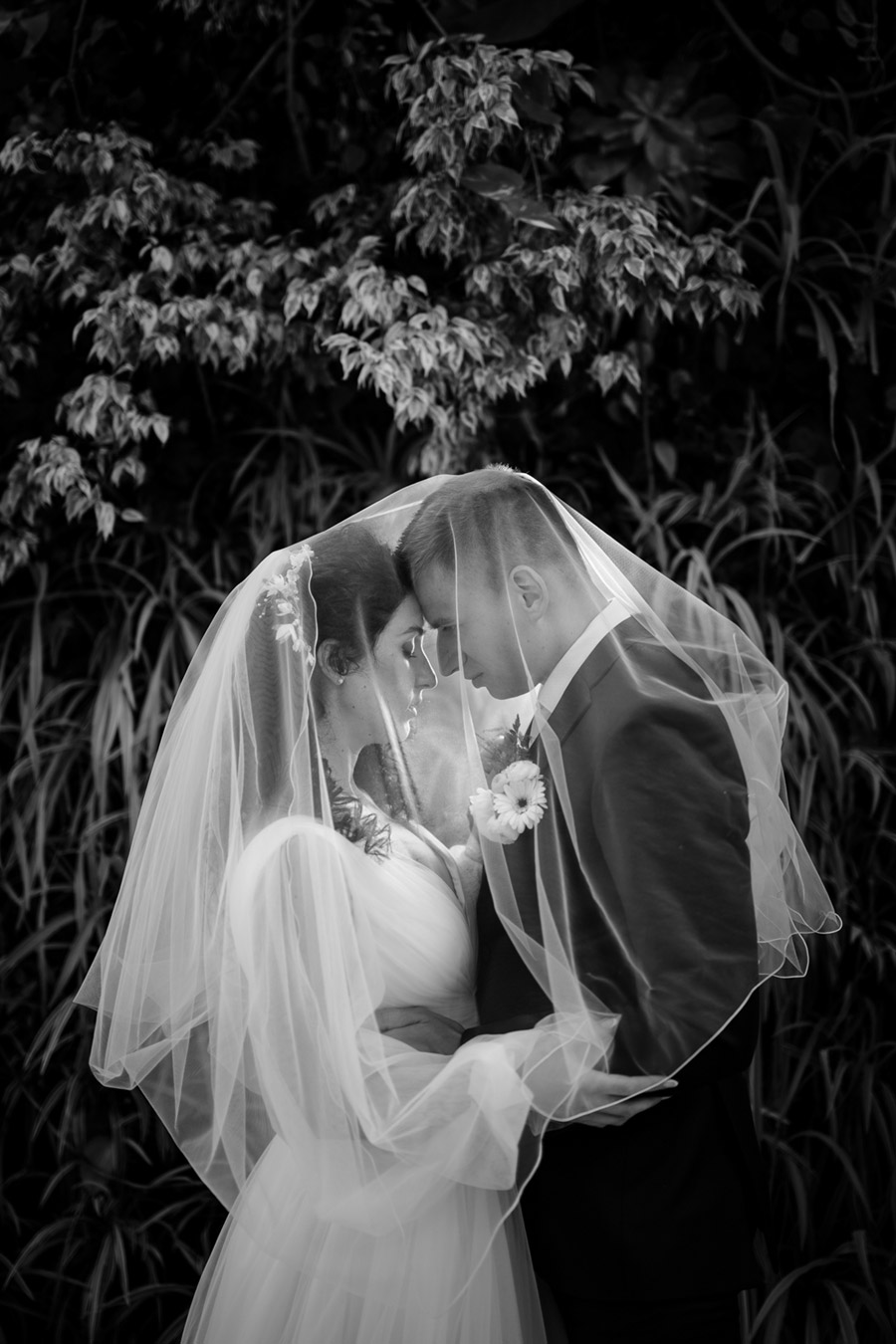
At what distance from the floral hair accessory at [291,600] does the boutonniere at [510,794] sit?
0.95ft

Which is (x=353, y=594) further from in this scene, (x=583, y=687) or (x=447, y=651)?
(x=583, y=687)

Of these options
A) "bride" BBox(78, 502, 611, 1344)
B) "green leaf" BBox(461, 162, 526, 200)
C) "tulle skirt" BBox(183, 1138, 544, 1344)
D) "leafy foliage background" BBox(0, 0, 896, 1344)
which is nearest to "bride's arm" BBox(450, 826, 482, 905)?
"bride" BBox(78, 502, 611, 1344)

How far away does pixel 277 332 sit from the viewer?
2.83 meters

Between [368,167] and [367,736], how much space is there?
2.05m

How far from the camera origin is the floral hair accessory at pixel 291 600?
155 cm

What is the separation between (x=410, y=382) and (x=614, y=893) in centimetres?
162

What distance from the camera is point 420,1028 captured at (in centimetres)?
152

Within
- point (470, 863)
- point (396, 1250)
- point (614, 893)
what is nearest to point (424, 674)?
point (470, 863)

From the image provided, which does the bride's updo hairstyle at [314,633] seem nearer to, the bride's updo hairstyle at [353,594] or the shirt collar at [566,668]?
the bride's updo hairstyle at [353,594]

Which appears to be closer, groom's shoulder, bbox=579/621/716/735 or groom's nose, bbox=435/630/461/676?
groom's shoulder, bbox=579/621/716/735

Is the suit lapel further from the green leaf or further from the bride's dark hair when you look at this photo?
the green leaf

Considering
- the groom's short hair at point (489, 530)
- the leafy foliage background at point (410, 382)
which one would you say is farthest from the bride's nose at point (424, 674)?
the leafy foliage background at point (410, 382)

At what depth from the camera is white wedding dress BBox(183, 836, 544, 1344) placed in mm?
1449

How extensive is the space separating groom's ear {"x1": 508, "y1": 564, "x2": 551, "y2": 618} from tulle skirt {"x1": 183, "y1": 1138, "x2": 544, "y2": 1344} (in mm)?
733
